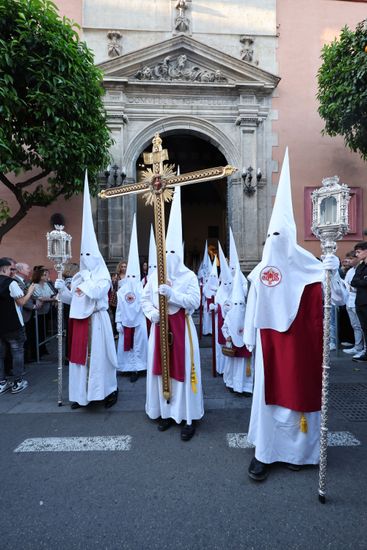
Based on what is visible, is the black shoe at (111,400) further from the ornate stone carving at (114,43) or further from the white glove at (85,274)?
the ornate stone carving at (114,43)

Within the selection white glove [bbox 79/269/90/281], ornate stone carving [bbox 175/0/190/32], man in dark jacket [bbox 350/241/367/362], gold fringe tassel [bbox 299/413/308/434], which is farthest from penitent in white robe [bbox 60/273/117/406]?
ornate stone carving [bbox 175/0/190/32]

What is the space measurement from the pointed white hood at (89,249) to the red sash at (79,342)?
2.06 feet

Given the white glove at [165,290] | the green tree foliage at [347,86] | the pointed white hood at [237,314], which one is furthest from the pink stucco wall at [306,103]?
the white glove at [165,290]

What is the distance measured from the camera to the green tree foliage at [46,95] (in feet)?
22.4

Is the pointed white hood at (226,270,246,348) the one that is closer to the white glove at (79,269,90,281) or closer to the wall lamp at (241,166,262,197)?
the white glove at (79,269,90,281)

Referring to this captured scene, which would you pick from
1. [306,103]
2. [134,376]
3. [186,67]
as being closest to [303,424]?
[134,376]

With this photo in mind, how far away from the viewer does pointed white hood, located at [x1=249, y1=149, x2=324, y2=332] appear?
2932mm

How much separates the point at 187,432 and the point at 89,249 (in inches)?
97.6

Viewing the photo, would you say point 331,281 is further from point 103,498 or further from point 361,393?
point 361,393

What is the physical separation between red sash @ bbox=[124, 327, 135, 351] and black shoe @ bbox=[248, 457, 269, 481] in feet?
11.2

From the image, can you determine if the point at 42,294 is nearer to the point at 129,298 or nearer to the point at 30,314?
the point at 30,314

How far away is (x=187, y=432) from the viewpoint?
11.8 feet

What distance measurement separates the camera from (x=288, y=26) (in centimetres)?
1168

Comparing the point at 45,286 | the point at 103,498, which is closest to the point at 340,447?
the point at 103,498
